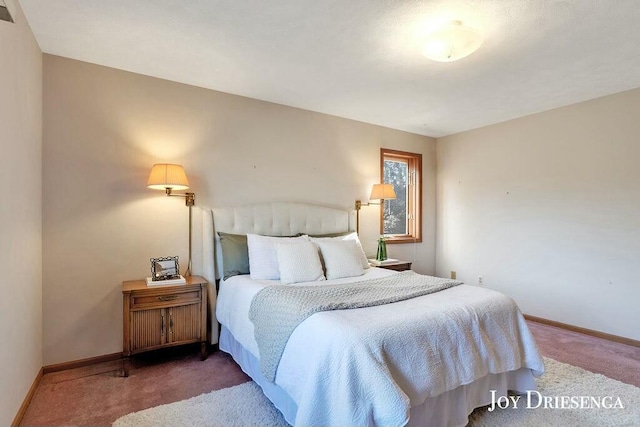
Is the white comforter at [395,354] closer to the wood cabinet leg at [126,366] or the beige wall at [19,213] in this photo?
the wood cabinet leg at [126,366]

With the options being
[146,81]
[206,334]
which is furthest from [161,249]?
[146,81]

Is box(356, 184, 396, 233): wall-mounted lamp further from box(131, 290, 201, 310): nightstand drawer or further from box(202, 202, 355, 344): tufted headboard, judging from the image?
box(131, 290, 201, 310): nightstand drawer

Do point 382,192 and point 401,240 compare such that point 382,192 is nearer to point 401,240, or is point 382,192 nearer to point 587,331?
point 401,240

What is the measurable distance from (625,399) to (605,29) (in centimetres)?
248

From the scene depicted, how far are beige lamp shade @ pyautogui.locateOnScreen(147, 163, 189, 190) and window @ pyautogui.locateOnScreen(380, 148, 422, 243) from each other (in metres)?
2.89

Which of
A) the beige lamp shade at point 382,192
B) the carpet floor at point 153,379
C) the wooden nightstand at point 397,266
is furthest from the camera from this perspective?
the beige lamp shade at point 382,192

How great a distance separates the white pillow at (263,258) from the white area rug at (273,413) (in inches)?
34.5

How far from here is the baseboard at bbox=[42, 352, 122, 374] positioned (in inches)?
104

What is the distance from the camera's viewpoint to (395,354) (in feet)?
5.44

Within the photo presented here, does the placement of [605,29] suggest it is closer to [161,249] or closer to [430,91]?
[430,91]

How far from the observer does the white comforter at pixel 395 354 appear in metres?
1.52

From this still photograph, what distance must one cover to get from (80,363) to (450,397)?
2.80 metres

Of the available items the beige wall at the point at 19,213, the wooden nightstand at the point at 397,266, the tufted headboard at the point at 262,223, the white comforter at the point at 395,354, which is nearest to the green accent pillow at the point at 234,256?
the tufted headboard at the point at 262,223

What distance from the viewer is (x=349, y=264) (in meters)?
3.15
